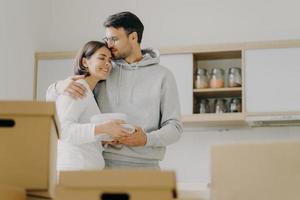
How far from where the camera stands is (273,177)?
1.79 metres

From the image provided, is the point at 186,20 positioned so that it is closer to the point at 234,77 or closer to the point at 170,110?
the point at 234,77

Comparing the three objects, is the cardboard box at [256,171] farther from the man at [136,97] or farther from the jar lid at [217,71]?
the jar lid at [217,71]

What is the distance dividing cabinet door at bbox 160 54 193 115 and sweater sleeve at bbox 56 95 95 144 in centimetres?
206

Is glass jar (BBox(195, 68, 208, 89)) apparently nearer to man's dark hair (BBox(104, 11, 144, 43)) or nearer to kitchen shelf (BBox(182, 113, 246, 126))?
kitchen shelf (BBox(182, 113, 246, 126))

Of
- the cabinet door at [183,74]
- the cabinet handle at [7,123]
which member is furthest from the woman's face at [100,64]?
the cabinet door at [183,74]

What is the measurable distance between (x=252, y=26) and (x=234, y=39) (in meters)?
0.16

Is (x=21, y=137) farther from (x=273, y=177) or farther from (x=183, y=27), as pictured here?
(x=183, y=27)

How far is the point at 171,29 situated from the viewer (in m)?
4.64

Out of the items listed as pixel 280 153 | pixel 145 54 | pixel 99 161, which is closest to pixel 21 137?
pixel 99 161

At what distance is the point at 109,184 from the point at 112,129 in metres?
0.75

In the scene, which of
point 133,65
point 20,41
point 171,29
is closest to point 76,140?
point 133,65

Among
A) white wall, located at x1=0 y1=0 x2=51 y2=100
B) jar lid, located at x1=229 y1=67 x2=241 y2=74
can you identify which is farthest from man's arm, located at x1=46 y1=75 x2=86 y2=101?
jar lid, located at x1=229 y1=67 x2=241 y2=74

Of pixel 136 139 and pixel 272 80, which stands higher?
pixel 272 80

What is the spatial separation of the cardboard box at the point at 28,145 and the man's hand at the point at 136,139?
0.56 meters
